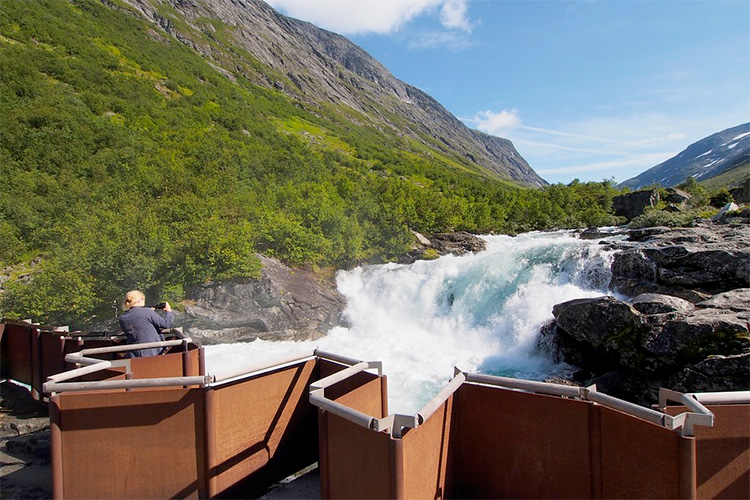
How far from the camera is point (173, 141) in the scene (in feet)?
134

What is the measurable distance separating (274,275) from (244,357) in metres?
6.80

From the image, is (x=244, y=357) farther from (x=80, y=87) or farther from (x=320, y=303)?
(x=80, y=87)

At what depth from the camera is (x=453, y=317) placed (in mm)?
22016

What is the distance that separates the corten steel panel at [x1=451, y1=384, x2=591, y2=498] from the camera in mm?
3090

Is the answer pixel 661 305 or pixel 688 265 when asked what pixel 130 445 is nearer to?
pixel 661 305

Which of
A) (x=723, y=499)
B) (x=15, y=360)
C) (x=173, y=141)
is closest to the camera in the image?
(x=723, y=499)

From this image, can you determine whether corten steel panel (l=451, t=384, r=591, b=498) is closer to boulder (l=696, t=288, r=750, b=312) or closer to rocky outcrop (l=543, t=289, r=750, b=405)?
rocky outcrop (l=543, t=289, r=750, b=405)

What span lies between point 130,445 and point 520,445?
354 centimetres

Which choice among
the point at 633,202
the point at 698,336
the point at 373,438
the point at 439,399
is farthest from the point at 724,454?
the point at 633,202

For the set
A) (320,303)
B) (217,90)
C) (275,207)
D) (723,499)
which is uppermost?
(217,90)

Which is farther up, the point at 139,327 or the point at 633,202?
the point at 633,202

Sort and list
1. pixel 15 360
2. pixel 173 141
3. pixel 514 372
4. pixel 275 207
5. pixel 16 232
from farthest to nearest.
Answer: pixel 173 141, pixel 275 207, pixel 16 232, pixel 514 372, pixel 15 360

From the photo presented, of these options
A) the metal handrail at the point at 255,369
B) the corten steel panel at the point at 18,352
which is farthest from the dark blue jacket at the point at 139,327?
the corten steel panel at the point at 18,352

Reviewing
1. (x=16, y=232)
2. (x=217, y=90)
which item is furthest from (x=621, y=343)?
(x=217, y=90)
